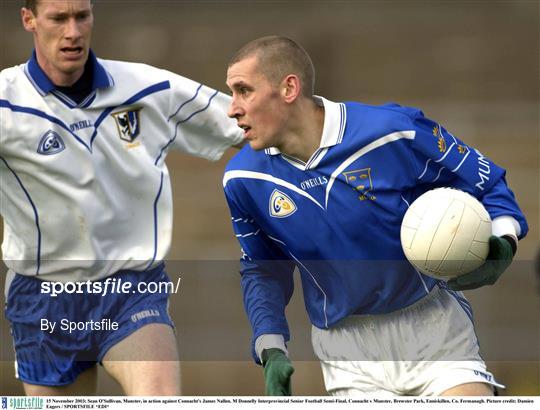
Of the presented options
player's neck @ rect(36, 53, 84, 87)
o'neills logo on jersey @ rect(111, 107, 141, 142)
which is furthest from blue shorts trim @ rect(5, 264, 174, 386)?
player's neck @ rect(36, 53, 84, 87)

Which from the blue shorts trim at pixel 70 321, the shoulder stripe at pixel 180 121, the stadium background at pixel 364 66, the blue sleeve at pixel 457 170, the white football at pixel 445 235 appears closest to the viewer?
the white football at pixel 445 235

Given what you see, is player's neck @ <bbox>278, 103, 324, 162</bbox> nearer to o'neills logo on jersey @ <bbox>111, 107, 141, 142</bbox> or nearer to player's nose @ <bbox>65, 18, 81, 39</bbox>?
o'neills logo on jersey @ <bbox>111, 107, 141, 142</bbox>

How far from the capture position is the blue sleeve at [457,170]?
5184 millimetres

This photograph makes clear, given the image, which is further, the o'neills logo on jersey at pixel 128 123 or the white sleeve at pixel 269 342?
the o'neills logo on jersey at pixel 128 123

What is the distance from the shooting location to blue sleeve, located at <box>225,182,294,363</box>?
17.6 feet

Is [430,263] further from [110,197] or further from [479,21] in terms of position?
[479,21]

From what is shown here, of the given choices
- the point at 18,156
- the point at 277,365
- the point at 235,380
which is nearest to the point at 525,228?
the point at 277,365

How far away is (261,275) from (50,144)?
1.02 metres

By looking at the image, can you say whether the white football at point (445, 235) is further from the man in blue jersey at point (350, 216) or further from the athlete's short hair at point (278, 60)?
the athlete's short hair at point (278, 60)

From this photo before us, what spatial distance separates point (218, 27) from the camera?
932 cm

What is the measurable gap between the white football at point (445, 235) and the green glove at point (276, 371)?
2.19ft

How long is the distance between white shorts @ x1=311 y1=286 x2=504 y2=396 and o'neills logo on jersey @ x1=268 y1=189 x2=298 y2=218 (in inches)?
19.4

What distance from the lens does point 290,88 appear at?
531 cm

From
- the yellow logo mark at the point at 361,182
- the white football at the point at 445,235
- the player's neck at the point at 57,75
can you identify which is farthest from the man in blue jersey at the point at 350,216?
the player's neck at the point at 57,75
